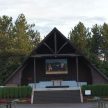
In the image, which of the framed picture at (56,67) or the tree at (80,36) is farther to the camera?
the tree at (80,36)

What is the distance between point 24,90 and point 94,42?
3575cm

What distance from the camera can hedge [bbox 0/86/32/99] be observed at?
164 ft

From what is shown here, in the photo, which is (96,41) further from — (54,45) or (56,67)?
(54,45)

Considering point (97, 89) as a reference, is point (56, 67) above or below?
above

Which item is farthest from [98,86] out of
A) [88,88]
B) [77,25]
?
[77,25]

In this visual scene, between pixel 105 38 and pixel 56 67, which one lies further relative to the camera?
pixel 105 38

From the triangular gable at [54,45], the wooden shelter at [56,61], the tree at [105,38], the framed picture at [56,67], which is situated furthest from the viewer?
the tree at [105,38]

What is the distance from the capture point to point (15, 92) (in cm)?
5022

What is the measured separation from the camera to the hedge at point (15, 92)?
49.9 metres

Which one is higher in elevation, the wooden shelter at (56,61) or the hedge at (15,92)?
the wooden shelter at (56,61)

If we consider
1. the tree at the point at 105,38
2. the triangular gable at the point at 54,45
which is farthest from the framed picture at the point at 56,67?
the tree at the point at 105,38

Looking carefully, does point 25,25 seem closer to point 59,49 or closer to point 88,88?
point 59,49

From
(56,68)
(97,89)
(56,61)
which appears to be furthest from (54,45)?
(97,89)

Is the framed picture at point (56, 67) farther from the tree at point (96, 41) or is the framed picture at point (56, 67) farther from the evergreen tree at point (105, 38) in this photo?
the tree at point (96, 41)
